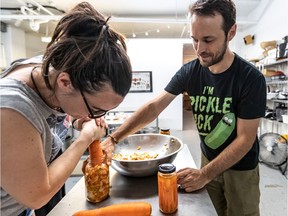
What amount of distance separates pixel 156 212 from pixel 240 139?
56cm

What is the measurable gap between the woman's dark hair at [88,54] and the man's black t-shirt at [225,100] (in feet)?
2.26

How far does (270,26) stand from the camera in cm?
449

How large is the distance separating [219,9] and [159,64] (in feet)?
18.1

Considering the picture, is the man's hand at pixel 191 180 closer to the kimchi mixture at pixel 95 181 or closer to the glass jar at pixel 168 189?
the glass jar at pixel 168 189

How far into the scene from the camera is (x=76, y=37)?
25.8 inches

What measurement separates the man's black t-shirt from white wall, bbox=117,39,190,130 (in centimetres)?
521

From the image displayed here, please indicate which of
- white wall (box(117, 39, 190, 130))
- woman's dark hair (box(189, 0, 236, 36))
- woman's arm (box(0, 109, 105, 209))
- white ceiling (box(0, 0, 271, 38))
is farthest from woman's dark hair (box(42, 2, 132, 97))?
white wall (box(117, 39, 190, 130))

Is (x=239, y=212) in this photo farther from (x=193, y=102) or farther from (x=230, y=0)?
(x=230, y=0)

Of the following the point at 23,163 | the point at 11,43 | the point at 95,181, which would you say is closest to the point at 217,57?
the point at 95,181

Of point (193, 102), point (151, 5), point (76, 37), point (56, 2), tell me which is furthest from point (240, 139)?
point (56, 2)

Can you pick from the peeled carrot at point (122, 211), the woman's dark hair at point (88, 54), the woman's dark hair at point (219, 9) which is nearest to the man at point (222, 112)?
the woman's dark hair at point (219, 9)

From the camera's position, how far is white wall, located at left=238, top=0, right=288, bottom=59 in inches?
155

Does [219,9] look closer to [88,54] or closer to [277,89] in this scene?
[88,54]

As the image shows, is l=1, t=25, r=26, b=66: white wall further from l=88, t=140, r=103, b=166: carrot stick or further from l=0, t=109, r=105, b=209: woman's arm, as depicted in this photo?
l=0, t=109, r=105, b=209: woman's arm
